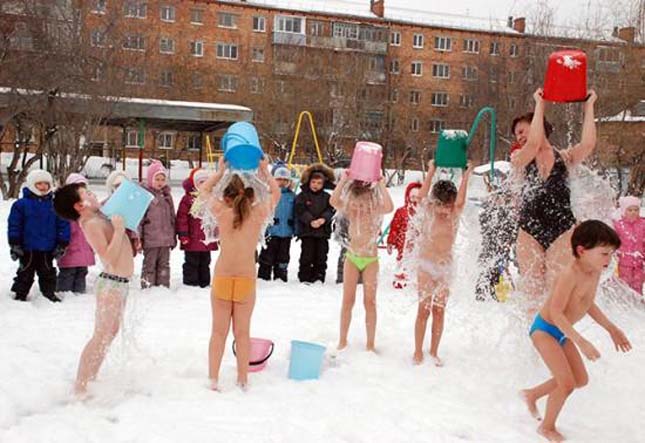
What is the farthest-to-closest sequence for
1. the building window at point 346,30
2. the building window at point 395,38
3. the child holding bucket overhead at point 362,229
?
the building window at point 395,38
the building window at point 346,30
the child holding bucket overhead at point 362,229

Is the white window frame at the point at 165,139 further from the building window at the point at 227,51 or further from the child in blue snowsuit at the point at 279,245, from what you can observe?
the child in blue snowsuit at the point at 279,245

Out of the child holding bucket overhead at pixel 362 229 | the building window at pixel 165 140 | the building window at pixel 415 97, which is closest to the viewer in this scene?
the child holding bucket overhead at pixel 362 229

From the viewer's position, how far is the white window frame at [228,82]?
38938 millimetres

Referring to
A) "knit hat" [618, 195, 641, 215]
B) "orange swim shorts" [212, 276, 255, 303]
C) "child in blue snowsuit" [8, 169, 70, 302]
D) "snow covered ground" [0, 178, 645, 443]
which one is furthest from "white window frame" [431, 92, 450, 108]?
"orange swim shorts" [212, 276, 255, 303]

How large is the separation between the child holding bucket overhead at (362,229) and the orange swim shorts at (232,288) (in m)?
1.18

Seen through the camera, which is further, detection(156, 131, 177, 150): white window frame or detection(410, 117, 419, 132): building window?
detection(410, 117, 419, 132): building window

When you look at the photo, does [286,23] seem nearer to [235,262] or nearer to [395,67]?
[395,67]

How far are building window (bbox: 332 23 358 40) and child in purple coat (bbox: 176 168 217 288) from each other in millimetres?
36247

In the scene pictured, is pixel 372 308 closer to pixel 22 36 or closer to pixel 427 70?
pixel 22 36

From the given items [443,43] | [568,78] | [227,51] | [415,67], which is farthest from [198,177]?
[443,43]

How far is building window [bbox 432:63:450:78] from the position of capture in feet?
148

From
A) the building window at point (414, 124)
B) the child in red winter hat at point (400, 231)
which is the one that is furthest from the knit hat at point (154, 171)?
the building window at point (414, 124)

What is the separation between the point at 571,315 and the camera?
141 inches

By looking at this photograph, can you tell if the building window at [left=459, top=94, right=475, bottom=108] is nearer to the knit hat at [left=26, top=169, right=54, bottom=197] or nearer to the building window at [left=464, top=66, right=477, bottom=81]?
the building window at [left=464, top=66, right=477, bottom=81]
